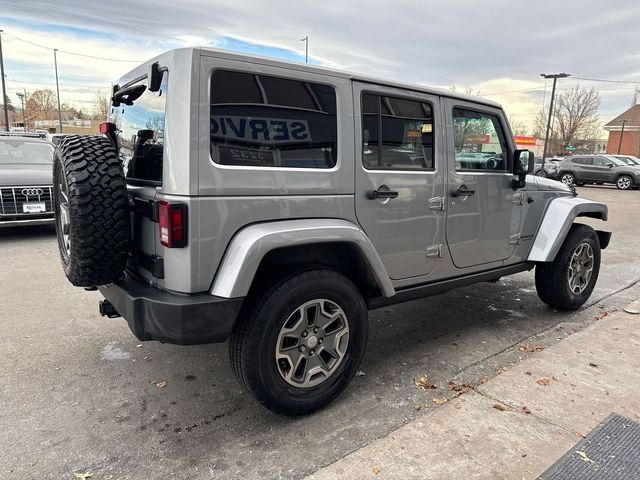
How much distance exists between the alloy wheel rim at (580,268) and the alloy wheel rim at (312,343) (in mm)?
2793

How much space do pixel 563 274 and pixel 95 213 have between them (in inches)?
158

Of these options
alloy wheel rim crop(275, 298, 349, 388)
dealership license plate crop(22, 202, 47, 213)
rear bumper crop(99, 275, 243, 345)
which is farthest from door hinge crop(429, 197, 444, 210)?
dealership license plate crop(22, 202, 47, 213)

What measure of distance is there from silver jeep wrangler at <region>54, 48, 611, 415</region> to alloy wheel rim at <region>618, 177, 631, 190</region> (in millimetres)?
22771

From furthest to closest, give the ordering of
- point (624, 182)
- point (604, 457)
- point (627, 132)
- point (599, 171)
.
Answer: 1. point (627, 132)
2. point (599, 171)
3. point (624, 182)
4. point (604, 457)

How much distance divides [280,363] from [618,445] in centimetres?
189

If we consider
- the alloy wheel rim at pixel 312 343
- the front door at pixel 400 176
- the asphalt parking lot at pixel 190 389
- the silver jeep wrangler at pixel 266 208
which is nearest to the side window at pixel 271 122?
the silver jeep wrangler at pixel 266 208

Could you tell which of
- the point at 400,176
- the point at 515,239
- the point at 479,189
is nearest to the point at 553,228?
the point at 515,239

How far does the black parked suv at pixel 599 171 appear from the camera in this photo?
22.0 m

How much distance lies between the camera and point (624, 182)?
2217cm

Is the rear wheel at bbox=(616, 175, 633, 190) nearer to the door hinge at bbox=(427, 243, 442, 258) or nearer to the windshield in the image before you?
the door hinge at bbox=(427, 243, 442, 258)

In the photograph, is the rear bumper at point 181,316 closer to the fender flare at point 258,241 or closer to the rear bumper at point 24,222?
the fender flare at point 258,241

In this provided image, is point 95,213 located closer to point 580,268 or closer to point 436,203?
point 436,203

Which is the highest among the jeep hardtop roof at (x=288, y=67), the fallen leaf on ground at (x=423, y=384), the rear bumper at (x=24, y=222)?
the jeep hardtop roof at (x=288, y=67)

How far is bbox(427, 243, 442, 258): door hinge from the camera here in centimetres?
344
